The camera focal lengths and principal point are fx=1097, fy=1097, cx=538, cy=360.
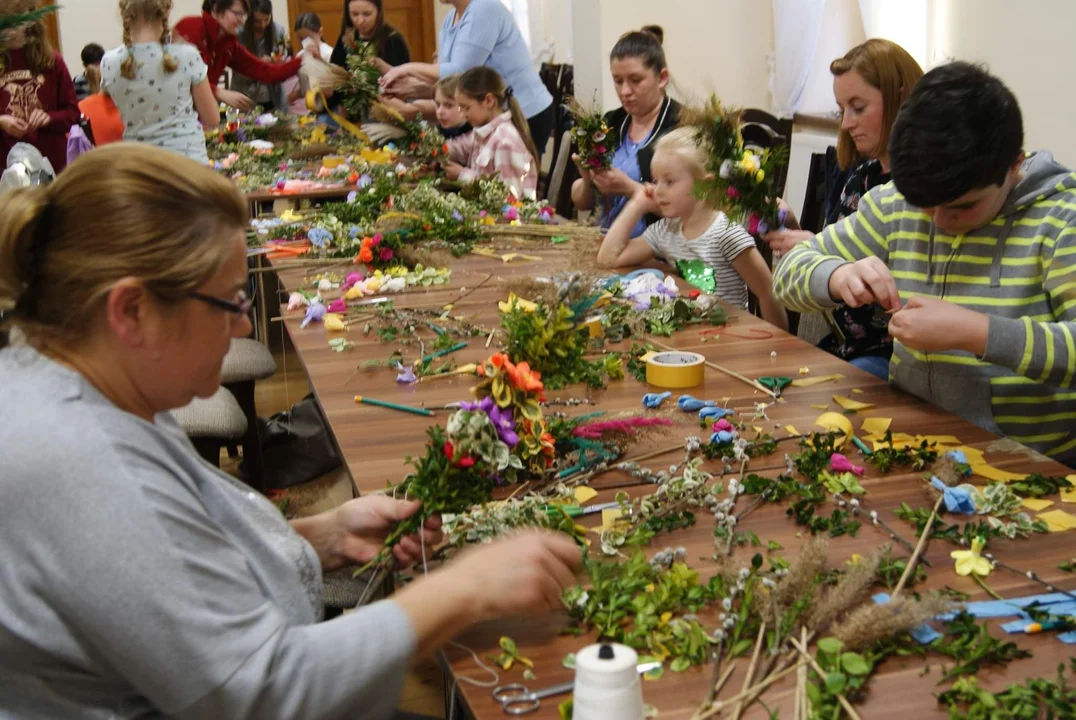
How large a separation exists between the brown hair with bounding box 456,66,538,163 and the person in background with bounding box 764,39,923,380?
2282 millimetres

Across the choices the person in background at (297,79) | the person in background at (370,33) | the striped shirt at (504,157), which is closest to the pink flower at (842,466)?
the striped shirt at (504,157)

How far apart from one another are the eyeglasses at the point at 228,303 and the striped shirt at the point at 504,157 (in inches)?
145

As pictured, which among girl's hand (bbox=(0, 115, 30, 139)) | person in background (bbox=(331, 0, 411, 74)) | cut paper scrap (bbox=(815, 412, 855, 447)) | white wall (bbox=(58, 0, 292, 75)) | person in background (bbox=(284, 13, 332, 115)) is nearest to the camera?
cut paper scrap (bbox=(815, 412, 855, 447))

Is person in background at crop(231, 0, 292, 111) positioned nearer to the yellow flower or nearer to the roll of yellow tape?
the roll of yellow tape

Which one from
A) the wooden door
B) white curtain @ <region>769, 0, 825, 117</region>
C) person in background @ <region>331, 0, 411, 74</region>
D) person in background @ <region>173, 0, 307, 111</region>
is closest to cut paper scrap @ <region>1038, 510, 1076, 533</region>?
white curtain @ <region>769, 0, 825, 117</region>

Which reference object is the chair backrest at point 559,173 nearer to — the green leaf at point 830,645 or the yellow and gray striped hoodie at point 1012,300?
the yellow and gray striped hoodie at point 1012,300

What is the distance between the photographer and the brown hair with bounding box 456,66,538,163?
5.05 metres

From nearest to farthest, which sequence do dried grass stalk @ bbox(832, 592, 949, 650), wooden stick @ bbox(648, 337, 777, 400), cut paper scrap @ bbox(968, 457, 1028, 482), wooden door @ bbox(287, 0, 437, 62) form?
dried grass stalk @ bbox(832, 592, 949, 650)
cut paper scrap @ bbox(968, 457, 1028, 482)
wooden stick @ bbox(648, 337, 777, 400)
wooden door @ bbox(287, 0, 437, 62)

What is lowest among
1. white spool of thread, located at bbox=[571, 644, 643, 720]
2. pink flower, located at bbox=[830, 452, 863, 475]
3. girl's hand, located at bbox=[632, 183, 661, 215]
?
pink flower, located at bbox=[830, 452, 863, 475]

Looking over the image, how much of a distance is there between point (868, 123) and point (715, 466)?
1.51m

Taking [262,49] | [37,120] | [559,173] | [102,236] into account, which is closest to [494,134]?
[559,173]

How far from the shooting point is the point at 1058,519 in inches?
62.2

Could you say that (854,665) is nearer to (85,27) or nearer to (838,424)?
(838,424)

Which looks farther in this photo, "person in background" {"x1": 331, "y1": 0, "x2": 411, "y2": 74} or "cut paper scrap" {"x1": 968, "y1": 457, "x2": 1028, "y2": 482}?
"person in background" {"x1": 331, "y1": 0, "x2": 411, "y2": 74}
